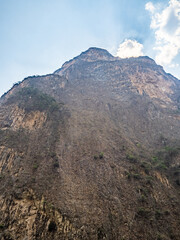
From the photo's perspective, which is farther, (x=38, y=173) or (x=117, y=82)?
(x=117, y=82)

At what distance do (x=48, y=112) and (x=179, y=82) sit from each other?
167ft

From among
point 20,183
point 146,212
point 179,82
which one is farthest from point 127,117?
point 179,82

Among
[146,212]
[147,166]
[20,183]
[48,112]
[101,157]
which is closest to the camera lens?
[146,212]

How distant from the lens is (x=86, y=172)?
41.7ft

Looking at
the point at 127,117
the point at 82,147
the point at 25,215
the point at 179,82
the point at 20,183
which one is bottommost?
the point at 25,215

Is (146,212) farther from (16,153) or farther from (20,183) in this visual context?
(16,153)

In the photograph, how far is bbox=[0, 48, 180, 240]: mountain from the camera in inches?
330

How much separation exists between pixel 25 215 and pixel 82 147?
28.3ft

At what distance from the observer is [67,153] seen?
14.8 meters

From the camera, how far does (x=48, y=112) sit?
19562 mm

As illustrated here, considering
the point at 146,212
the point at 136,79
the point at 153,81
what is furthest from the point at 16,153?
the point at 153,81

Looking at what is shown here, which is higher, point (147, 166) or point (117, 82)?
point (117, 82)

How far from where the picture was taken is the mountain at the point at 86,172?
27.5 ft

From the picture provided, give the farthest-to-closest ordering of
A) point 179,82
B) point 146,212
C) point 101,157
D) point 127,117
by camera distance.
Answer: point 179,82 < point 127,117 < point 101,157 < point 146,212
